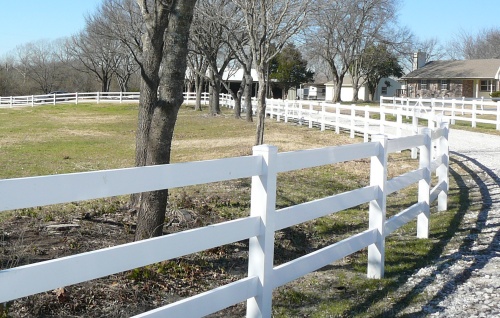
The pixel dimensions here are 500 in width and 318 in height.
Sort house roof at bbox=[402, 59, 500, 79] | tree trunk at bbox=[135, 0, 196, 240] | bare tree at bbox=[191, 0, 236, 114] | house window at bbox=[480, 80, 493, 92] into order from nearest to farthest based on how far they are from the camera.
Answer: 1. tree trunk at bbox=[135, 0, 196, 240]
2. bare tree at bbox=[191, 0, 236, 114]
3. house roof at bbox=[402, 59, 500, 79]
4. house window at bbox=[480, 80, 493, 92]

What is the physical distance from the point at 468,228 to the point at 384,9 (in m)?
50.9

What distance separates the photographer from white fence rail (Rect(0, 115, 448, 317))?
125 inches

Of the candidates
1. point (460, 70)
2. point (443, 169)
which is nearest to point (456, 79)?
point (460, 70)

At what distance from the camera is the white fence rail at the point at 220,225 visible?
125 inches

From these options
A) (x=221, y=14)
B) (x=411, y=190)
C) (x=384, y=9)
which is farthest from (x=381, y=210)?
(x=384, y=9)

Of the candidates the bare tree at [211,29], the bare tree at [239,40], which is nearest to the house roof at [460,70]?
the bare tree at [211,29]

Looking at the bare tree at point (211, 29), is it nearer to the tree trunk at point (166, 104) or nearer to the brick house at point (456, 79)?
the tree trunk at point (166, 104)

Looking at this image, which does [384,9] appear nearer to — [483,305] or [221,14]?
[221,14]

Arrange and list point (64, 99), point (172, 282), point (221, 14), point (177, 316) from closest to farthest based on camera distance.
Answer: point (177, 316)
point (172, 282)
point (221, 14)
point (64, 99)

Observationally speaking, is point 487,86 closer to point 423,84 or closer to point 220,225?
point 423,84

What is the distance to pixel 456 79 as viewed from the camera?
67812mm

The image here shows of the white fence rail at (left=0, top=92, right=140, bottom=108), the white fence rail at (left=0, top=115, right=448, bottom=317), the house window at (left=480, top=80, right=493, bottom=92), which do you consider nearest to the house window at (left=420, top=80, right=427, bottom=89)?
the house window at (left=480, top=80, right=493, bottom=92)

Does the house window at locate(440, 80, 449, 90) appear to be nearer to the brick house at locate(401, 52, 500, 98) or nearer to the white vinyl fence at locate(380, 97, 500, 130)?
the brick house at locate(401, 52, 500, 98)

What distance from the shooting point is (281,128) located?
95.0 ft
